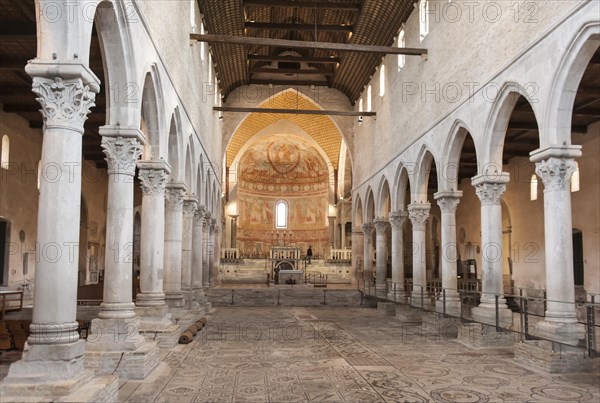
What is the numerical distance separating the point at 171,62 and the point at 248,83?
20582 mm

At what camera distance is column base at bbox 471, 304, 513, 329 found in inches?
565

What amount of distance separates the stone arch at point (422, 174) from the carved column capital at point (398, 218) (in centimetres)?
272

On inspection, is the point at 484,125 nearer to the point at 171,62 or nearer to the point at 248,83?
the point at 171,62

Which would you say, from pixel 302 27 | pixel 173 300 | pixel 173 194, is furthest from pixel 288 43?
pixel 173 300

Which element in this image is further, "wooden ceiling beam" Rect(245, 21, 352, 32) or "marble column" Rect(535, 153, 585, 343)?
"wooden ceiling beam" Rect(245, 21, 352, 32)

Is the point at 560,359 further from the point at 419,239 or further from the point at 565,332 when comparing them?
the point at 419,239

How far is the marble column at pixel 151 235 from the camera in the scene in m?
13.6

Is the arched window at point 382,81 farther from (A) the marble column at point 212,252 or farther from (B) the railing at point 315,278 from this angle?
(B) the railing at point 315,278

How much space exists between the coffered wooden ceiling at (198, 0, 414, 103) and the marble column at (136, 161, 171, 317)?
36.2 feet

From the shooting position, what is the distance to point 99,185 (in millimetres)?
33281

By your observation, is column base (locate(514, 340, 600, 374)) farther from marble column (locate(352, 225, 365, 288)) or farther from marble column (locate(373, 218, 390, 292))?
marble column (locate(352, 225, 365, 288))

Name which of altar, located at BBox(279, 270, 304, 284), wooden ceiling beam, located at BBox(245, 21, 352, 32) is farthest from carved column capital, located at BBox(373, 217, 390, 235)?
wooden ceiling beam, located at BBox(245, 21, 352, 32)

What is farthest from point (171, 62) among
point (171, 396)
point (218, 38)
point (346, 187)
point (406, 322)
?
point (346, 187)

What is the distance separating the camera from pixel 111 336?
10273 mm
